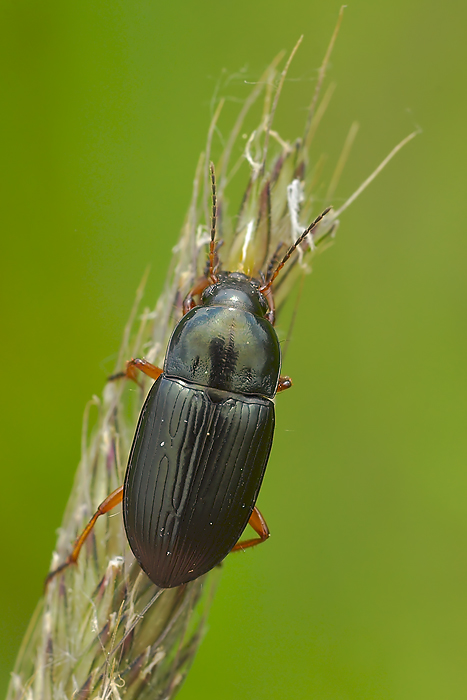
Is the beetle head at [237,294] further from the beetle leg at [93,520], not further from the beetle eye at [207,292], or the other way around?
the beetle leg at [93,520]

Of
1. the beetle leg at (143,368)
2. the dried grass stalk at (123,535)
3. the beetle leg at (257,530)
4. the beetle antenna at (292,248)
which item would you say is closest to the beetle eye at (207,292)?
the dried grass stalk at (123,535)

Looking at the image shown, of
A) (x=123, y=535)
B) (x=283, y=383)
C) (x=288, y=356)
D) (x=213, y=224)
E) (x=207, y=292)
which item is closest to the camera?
(x=123, y=535)

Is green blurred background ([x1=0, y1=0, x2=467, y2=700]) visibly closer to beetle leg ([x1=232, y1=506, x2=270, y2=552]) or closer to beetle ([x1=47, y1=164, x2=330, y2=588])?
beetle leg ([x1=232, y1=506, x2=270, y2=552])

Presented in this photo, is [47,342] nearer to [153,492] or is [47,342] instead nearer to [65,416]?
[65,416]

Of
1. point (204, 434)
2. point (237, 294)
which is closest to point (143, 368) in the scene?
point (204, 434)

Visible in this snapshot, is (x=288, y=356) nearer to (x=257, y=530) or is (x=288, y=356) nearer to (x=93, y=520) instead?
(x=257, y=530)

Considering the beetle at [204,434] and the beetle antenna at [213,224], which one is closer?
the beetle at [204,434]

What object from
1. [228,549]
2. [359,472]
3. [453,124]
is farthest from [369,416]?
[453,124]
